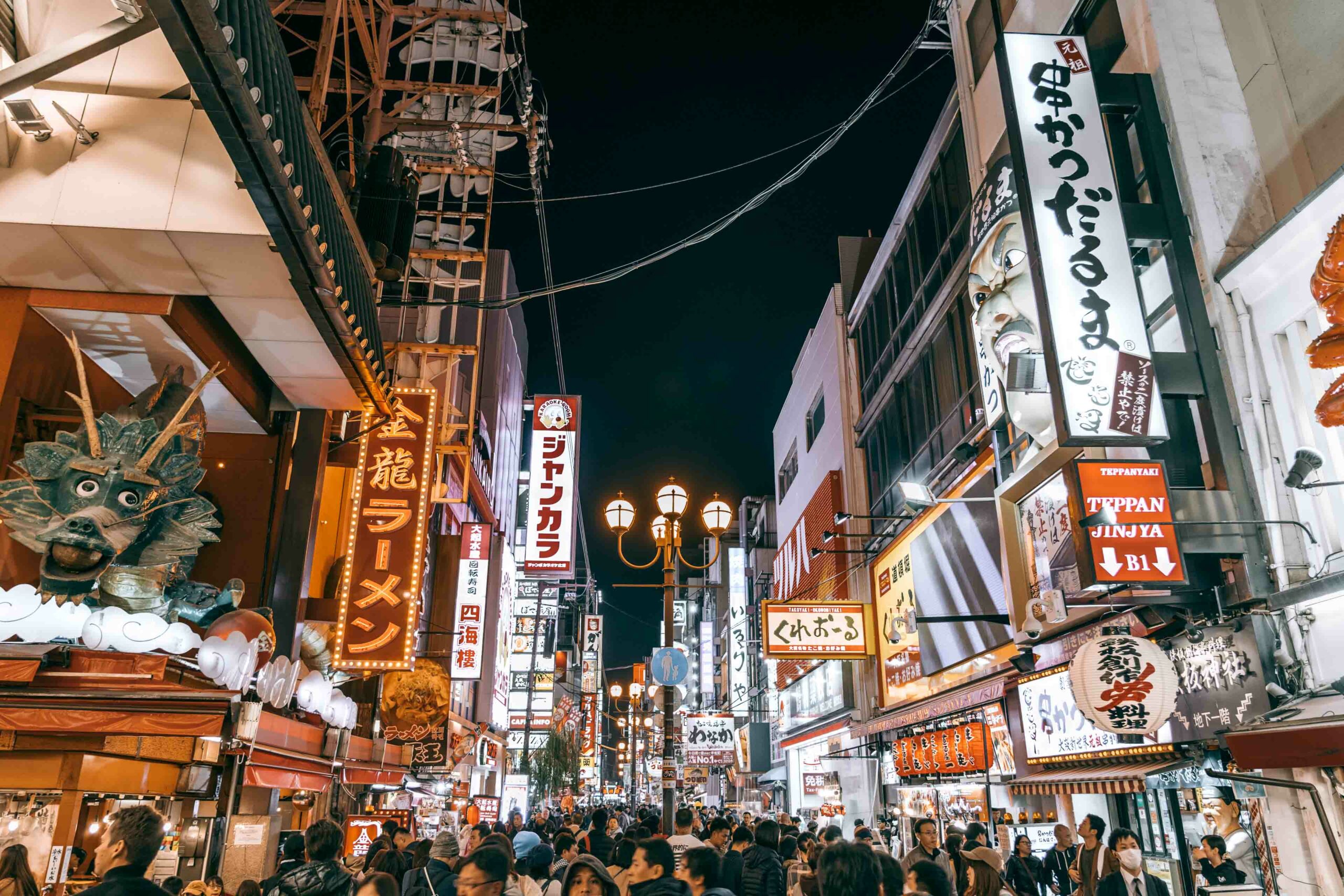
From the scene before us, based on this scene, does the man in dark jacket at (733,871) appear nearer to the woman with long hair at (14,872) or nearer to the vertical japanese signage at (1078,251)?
the woman with long hair at (14,872)

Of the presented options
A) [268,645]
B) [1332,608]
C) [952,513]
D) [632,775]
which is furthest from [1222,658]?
[632,775]

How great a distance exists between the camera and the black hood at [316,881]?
15.4ft

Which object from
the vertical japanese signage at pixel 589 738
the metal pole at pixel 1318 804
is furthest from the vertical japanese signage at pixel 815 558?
the vertical japanese signage at pixel 589 738

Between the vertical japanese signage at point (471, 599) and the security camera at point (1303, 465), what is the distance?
24.4 meters

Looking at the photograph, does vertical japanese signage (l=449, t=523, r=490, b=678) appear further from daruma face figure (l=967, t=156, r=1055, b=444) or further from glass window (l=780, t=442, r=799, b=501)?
daruma face figure (l=967, t=156, r=1055, b=444)

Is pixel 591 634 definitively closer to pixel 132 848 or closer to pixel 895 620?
pixel 895 620

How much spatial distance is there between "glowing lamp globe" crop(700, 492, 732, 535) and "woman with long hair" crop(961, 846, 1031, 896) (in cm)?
754

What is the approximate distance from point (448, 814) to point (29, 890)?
13381 mm

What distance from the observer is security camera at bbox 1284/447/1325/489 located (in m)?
8.31

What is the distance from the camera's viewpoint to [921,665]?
19.5 meters

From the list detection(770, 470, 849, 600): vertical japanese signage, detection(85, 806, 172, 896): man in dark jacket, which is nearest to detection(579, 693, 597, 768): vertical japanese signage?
detection(770, 470, 849, 600): vertical japanese signage

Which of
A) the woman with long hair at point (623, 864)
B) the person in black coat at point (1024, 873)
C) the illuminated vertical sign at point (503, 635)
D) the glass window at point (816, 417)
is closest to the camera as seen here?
the woman with long hair at point (623, 864)

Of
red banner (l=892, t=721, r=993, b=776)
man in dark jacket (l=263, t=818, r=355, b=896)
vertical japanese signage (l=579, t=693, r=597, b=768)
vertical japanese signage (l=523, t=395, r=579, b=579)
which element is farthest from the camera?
vertical japanese signage (l=579, t=693, r=597, b=768)

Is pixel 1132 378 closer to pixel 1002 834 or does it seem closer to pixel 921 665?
pixel 1002 834
